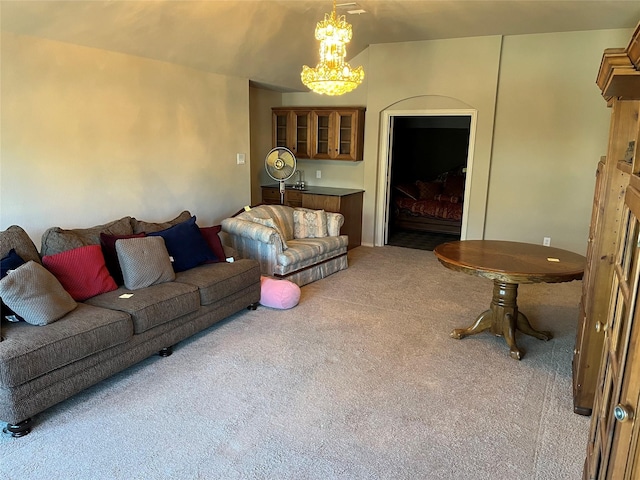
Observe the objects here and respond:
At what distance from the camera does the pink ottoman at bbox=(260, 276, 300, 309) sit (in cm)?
417

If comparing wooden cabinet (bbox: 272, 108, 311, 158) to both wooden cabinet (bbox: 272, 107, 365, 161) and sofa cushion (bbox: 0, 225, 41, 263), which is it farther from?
sofa cushion (bbox: 0, 225, 41, 263)

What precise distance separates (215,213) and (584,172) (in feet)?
14.4

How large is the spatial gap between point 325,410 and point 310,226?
3056mm

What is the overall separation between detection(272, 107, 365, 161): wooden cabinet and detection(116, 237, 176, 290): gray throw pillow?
3.69 meters

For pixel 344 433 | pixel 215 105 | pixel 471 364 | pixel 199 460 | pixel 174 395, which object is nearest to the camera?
pixel 199 460

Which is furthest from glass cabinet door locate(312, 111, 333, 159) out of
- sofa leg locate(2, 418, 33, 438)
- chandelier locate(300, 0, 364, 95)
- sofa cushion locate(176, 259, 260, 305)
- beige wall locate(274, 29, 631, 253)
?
sofa leg locate(2, 418, 33, 438)

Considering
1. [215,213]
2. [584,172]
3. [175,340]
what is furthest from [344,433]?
[584,172]

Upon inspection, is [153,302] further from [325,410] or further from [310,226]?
[310,226]

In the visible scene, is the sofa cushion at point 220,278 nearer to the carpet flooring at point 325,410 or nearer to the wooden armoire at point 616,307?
the carpet flooring at point 325,410

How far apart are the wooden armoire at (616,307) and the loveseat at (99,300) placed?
2527 millimetres

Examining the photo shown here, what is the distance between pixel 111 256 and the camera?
3.50m

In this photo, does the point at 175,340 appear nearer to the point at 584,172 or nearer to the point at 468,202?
the point at 468,202

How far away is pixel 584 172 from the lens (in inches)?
216

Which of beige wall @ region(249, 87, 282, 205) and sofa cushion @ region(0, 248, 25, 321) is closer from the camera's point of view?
sofa cushion @ region(0, 248, 25, 321)
